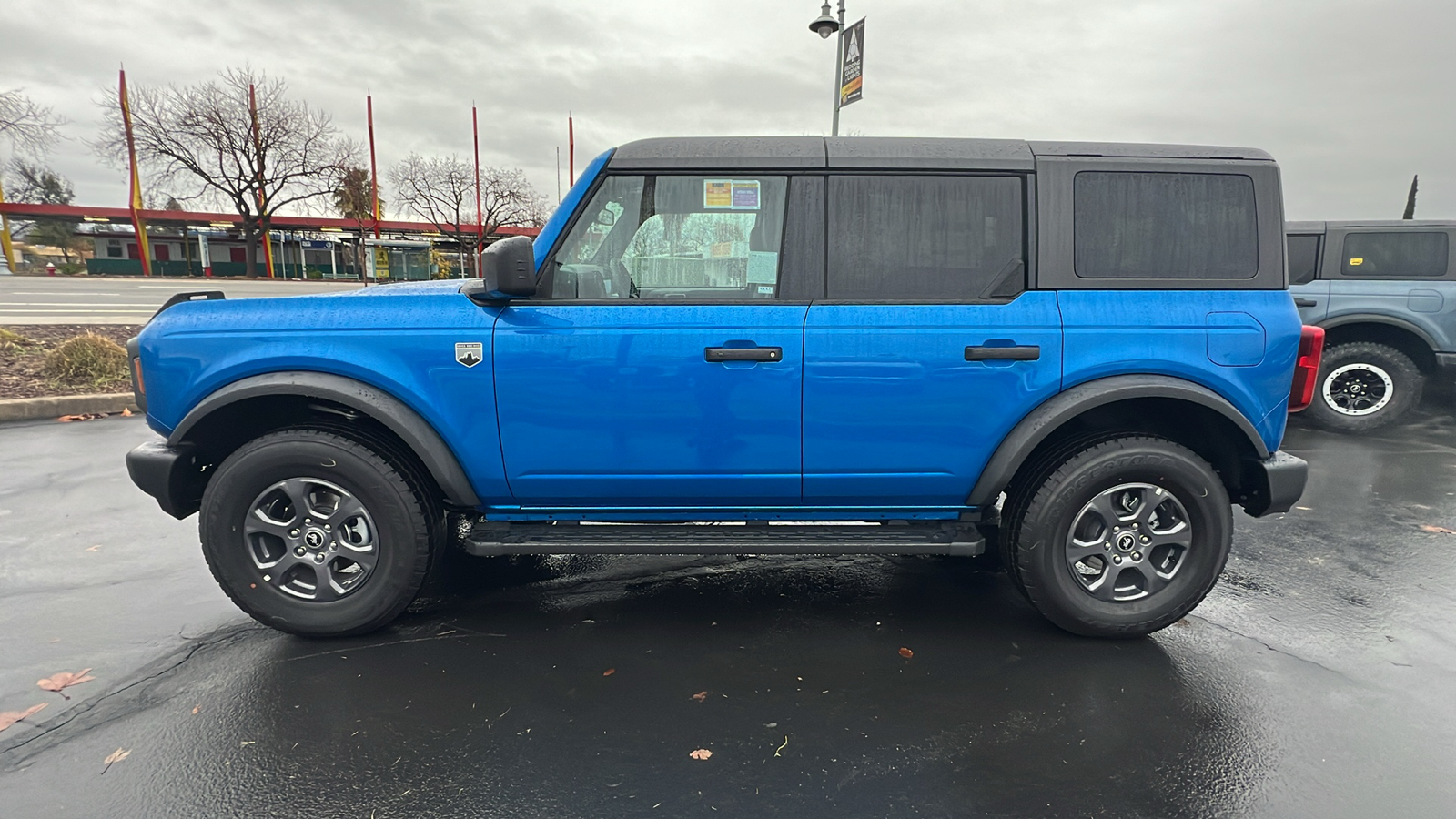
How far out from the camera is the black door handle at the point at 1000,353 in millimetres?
2895

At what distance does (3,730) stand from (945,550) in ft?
10.9

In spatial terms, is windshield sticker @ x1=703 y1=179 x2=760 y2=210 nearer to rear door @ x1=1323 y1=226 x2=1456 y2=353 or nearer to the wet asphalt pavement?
the wet asphalt pavement

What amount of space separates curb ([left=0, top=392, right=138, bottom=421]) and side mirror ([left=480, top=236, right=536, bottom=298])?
6690mm

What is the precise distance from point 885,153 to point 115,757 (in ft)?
11.2

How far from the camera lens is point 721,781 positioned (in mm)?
2256

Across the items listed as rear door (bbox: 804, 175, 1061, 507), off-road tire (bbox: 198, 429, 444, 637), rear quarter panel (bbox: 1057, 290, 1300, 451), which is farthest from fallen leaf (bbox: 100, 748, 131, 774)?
rear quarter panel (bbox: 1057, 290, 1300, 451)

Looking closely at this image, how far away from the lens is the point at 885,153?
10.00ft

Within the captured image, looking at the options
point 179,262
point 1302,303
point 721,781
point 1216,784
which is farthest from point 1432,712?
point 179,262

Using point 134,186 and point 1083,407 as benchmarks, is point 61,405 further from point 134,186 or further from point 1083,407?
point 134,186

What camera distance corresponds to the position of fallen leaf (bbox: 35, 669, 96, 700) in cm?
274

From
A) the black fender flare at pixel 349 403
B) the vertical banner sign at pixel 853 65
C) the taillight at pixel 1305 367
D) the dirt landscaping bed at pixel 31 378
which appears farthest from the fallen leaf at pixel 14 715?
the vertical banner sign at pixel 853 65

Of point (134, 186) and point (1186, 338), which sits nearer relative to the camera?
point (1186, 338)

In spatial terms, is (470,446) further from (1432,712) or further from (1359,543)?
(1359,543)

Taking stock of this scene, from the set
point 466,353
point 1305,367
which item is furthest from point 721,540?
point 1305,367
